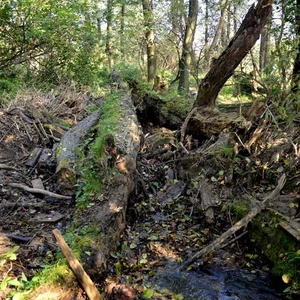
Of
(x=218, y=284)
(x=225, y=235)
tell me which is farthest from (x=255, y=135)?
(x=218, y=284)

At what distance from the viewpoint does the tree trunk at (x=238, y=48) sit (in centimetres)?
536

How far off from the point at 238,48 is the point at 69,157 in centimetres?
347

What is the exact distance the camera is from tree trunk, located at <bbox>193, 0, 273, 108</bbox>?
536 cm

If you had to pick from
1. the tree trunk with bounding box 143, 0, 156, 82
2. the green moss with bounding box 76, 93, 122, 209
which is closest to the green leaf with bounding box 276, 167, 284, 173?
the green moss with bounding box 76, 93, 122, 209

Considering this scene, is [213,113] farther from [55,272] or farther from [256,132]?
[55,272]

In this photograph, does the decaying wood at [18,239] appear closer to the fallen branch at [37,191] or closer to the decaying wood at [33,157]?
the fallen branch at [37,191]

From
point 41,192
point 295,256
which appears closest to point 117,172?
point 41,192

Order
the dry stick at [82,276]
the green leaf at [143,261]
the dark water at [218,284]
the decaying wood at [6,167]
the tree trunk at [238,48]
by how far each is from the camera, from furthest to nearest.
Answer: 1. the decaying wood at [6,167]
2. the tree trunk at [238,48]
3. the green leaf at [143,261]
4. the dark water at [218,284]
5. the dry stick at [82,276]

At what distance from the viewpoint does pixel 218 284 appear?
360 cm

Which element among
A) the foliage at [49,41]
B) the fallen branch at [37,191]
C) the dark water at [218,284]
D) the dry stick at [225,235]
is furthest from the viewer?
the foliage at [49,41]

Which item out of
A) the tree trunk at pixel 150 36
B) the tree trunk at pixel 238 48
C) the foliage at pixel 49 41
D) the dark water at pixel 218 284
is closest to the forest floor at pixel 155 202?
the dark water at pixel 218 284

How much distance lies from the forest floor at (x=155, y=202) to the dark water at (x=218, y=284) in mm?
138

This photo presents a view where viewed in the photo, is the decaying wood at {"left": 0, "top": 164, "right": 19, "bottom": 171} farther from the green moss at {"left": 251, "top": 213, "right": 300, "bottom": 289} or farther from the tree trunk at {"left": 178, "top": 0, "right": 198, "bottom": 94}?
the tree trunk at {"left": 178, "top": 0, "right": 198, "bottom": 94}

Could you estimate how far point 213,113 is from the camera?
6.57m
